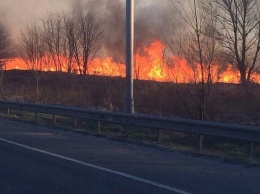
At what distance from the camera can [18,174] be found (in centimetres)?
1079

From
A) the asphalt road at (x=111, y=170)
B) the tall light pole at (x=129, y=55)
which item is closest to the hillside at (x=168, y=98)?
the tall light pole at (x=129, y=55)

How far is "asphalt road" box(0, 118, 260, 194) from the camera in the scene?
31.1 feet

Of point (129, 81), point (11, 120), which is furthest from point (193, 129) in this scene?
point (11, 120)

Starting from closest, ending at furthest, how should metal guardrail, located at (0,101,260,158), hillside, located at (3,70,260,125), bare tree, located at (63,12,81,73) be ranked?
metal guardrail, located at (0,101,260,158)
hillside, located at (3,70,260,125)
bare tree, located at (63,12,81,73)

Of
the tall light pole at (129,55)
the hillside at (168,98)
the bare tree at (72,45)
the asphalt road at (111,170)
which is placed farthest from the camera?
the bare tree at (72,45)

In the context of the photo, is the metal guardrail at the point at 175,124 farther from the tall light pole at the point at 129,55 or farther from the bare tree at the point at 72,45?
the bare tree at the point at 72,45

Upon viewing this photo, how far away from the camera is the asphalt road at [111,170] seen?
9.49m

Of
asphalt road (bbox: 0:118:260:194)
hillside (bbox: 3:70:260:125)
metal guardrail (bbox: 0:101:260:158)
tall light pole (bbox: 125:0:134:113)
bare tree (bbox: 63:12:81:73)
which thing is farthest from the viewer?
bare tree (bbox: 63:12:81:73)

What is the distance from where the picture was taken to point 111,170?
11.2m

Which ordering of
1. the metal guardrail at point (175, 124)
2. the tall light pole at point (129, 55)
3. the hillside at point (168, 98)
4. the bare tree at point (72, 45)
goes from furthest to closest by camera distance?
the bare tree at point (72, 45) → the hillside at point (168, 98) → the tall light pole at point (129, 55) → the metal guardrail at point (175, 124)

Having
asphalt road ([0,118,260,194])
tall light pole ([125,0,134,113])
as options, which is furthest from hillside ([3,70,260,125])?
asphalt road ([0,118,260,194])

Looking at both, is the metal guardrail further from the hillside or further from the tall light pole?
the hillside

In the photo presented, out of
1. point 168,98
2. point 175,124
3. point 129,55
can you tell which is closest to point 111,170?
point 175,124

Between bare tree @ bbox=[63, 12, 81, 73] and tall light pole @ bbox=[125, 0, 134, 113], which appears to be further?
bare tree @ bbox=[63, 12, 81, 73]
